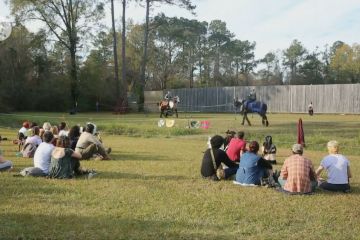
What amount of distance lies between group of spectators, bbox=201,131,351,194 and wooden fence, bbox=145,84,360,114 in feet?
110

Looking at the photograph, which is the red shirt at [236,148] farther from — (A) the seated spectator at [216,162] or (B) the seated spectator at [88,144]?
(B) the seated spectator at [88,144]

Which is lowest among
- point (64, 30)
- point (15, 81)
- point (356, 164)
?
point (356, 164)

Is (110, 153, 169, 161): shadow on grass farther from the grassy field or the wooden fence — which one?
the wooden fence

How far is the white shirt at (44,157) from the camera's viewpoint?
33.6ft

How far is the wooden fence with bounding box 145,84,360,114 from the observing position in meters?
41.9

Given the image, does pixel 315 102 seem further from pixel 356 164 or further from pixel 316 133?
pixel 356 164

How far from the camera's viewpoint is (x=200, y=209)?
24.0 feet

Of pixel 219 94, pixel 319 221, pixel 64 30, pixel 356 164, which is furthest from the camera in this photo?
pixel 219 94

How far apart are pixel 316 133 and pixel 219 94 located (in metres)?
29.5

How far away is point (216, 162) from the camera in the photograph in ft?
33.9

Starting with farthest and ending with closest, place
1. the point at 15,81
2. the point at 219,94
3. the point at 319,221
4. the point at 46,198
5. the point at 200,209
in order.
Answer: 1. the point at 219,94
2. the point at 15,81
3. the point at 46,198
4. the point at 200,209
5. the point at 319,221

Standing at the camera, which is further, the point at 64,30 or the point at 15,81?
the point at 64,30

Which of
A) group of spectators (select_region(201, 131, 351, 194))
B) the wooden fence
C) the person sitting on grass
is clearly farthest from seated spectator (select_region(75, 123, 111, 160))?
the wooden fence

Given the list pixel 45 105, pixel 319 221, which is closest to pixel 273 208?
pixel 319 221
